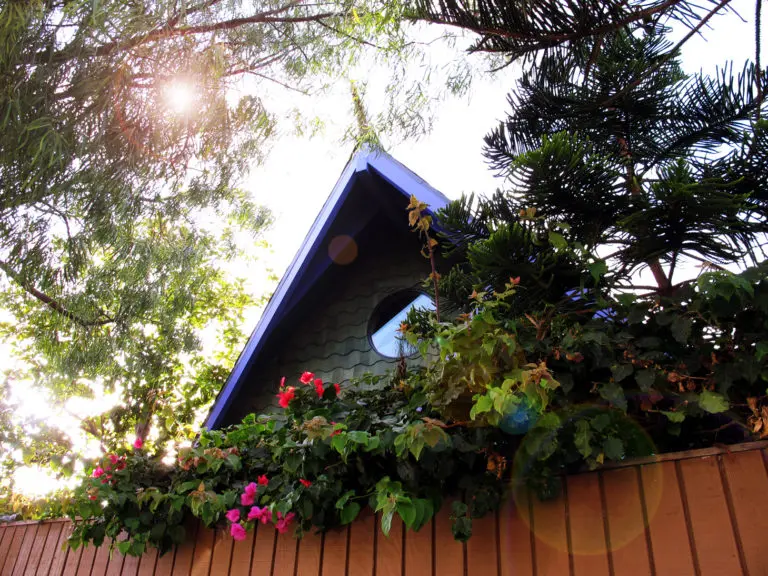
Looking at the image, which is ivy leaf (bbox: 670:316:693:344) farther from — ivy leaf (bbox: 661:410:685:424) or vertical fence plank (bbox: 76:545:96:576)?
vertical fence plank (bbox: 76:545:96:576)

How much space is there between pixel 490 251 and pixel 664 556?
134cm

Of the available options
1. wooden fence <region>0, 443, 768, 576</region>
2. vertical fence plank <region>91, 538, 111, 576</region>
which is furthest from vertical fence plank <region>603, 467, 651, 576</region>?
vertical fence plank <region>91, 538, 111, 576</region>

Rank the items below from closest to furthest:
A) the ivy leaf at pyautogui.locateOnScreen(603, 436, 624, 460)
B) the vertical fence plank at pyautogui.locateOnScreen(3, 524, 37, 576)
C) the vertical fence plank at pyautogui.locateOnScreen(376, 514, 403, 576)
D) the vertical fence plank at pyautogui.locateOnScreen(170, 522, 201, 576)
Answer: the ivy leaf at pyautogui.locateOnScreen(603, 436, 624, 460), the vertical fence plank at pyautogui.locateOnScreen(376, 514, 403, 576), the vertical fence plank at pyautogui.locateOnScreen(170, 522, 201, 576), the vertical fence plank at pyautogui.locateOnScreen(3, 524, 37, 576)

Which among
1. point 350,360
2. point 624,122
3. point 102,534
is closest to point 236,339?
point 350,360

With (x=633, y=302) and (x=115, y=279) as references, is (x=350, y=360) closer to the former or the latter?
(x=115, y=279)

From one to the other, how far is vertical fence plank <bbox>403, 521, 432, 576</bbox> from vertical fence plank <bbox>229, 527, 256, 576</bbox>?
37.4 inches

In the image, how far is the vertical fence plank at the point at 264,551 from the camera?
9.70 ft

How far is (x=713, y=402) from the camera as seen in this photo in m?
1.95

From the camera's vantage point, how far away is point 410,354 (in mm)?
4434

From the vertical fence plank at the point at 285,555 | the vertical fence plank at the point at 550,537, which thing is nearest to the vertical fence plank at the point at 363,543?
the vertical fence plank at the point at 285,555

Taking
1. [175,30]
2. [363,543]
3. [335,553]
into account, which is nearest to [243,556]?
[335,553]

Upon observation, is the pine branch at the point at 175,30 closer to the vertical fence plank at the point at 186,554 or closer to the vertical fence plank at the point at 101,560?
the vertical fence plank at the point at 186,554

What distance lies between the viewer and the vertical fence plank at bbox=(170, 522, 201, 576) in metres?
→ 3.29

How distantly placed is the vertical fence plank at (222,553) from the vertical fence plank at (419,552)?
1.14 meters
